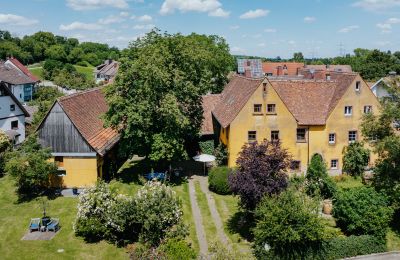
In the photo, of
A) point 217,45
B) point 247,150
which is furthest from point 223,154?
point 217,45

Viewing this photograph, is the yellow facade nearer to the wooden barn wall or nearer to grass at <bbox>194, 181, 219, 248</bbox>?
the wooden barn wall

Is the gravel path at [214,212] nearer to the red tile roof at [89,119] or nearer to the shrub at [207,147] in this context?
the shrub at [207,147]

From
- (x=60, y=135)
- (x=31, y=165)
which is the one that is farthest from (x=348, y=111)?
(x=31, y=165)

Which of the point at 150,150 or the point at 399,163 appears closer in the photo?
the point at 399,163

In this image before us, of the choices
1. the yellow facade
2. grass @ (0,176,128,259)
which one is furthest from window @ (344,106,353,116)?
grass @ (0,176,128,259)

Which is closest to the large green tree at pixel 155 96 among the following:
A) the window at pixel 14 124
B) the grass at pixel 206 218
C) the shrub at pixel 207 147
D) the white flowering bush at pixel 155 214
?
the grass at pixel 206 218

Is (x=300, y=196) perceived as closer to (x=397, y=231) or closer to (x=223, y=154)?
(x=397, y=231)

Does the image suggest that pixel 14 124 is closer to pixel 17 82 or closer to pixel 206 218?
pixel 206 218
